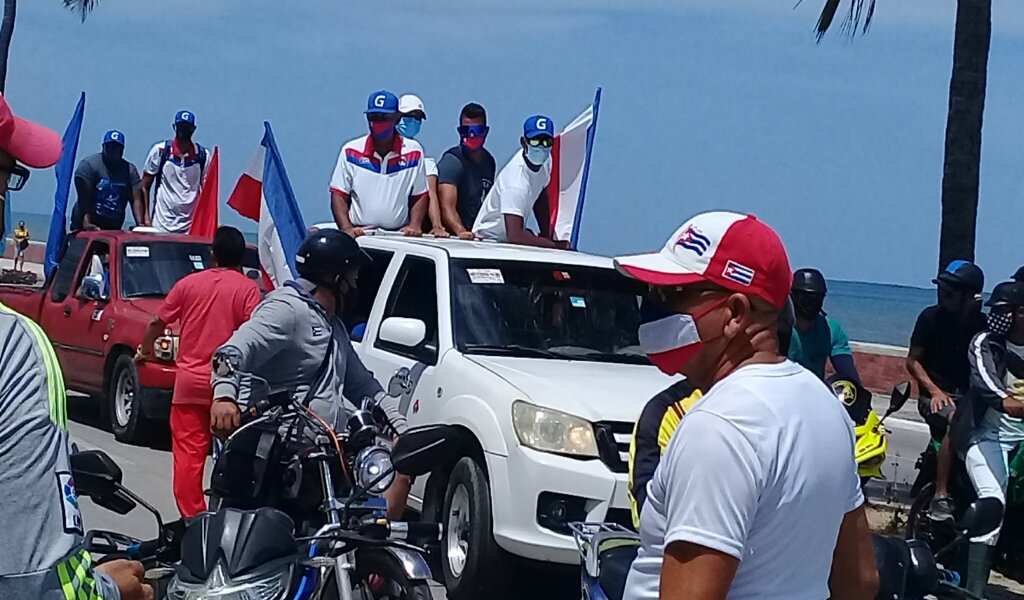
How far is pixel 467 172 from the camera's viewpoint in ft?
36.5

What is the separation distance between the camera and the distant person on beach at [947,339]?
8289 mm

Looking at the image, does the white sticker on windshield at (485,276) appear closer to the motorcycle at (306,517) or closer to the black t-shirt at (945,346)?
the motorcycle at (306,517)

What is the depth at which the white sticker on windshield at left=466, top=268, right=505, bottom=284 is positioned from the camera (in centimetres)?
795

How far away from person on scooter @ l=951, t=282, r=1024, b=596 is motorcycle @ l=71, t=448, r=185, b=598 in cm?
446

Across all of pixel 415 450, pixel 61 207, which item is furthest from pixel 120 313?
pixel 415 450

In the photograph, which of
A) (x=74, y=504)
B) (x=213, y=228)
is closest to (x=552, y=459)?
(x=74, y=504)

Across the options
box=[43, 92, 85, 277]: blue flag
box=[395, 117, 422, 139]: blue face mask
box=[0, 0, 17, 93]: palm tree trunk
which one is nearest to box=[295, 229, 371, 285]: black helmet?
box=[395, 117, 422, 139]: blue face mask

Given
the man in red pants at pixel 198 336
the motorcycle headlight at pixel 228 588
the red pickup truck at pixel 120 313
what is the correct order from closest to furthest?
1. the motorcycle headlight at pixel 228 588
2. the man in red pants at pixel 198 336
3. the red pickup truck at pixel 120 313

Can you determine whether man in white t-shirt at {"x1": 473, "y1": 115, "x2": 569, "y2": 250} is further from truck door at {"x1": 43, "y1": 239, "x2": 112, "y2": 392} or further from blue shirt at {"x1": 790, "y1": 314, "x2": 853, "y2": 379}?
truck door at {"x1": 43, "y1": 239, "x2": 112, "y2": 392}

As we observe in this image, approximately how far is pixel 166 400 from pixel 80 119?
434 cm

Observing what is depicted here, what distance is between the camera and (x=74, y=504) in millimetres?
2213

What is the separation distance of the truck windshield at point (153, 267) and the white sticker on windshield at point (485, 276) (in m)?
5.06

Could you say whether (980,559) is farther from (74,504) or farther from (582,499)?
(74,504)

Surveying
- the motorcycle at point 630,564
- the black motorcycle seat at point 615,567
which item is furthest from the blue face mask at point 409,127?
the black motorcycle seat at point 615,567
